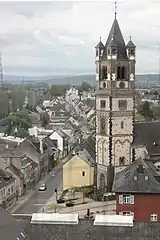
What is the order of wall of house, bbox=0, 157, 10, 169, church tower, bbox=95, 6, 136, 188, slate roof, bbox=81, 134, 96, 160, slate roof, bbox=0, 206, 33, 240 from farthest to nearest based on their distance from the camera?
slate roof, bbox=81, 134, 96, 160 → wall of house, bbox=0, 157, 10, 169 → church tower, bbox=95, 6, 136, 188 → slate roof, bbox=0, 206, 33, 240

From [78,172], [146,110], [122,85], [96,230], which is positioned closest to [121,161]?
[78,172]

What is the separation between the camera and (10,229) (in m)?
3.47

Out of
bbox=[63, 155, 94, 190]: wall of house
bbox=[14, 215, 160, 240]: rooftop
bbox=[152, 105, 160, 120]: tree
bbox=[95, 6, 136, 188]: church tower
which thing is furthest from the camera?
bbox=[152, 105, 160, 120]: tree

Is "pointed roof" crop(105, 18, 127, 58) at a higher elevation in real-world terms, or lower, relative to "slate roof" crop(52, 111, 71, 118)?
higher

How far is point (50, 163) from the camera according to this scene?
9805 mm

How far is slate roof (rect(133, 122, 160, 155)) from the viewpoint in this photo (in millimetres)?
7512

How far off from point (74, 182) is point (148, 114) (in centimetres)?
617

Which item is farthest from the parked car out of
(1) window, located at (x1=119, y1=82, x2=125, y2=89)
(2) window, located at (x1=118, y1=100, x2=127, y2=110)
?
(1) window, located at (x1=119, y1=82, x2=125, y2=89)

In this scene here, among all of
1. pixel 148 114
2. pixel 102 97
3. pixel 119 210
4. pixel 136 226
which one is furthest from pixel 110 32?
pixel 148 114

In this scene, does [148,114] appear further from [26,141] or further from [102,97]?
[102,97]

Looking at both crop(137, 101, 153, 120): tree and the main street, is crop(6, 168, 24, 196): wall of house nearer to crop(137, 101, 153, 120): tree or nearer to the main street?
the main street

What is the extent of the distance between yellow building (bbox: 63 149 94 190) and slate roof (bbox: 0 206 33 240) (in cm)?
411

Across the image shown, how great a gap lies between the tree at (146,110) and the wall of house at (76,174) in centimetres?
475

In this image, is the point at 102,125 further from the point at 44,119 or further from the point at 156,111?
the point at 156,111
